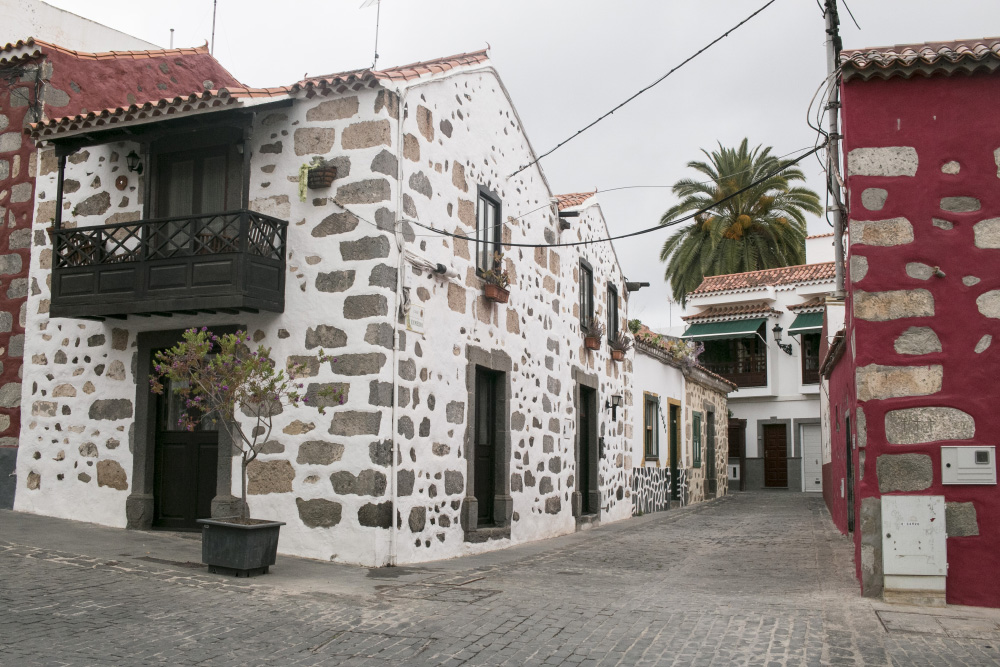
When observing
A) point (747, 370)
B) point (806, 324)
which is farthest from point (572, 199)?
point (747, 370)

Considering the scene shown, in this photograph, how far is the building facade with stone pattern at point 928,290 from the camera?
287 inches

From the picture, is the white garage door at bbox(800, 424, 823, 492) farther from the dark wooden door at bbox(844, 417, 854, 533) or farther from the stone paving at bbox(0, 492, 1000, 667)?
the stone paving at bbox(0, 492, 1000, 667)

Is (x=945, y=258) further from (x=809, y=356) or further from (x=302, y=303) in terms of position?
(x=809, y=356)

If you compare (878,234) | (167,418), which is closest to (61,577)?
(167,418)

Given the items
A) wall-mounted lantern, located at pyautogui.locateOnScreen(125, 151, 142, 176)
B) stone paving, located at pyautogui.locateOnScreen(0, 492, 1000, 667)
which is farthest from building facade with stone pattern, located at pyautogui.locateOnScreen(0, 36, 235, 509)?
stone paving, located at pyautogui.locateOnScreen(0, 492, 1000, 667)

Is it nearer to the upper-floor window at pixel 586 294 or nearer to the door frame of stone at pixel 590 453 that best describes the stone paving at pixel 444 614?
the door frame of stone at pixel 590 453

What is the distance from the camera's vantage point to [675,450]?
2103 centimetres

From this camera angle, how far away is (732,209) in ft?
100

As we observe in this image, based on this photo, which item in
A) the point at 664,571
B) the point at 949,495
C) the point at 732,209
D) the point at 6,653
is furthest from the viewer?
the point at 732,209

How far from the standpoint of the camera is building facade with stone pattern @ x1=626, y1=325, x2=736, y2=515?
18.5 metres

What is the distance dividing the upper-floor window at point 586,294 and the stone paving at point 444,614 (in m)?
6.07

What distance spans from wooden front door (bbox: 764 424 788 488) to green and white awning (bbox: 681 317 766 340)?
3281mm

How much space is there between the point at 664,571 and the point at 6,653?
6.25 m

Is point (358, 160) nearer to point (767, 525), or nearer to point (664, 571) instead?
point (664, 571)
